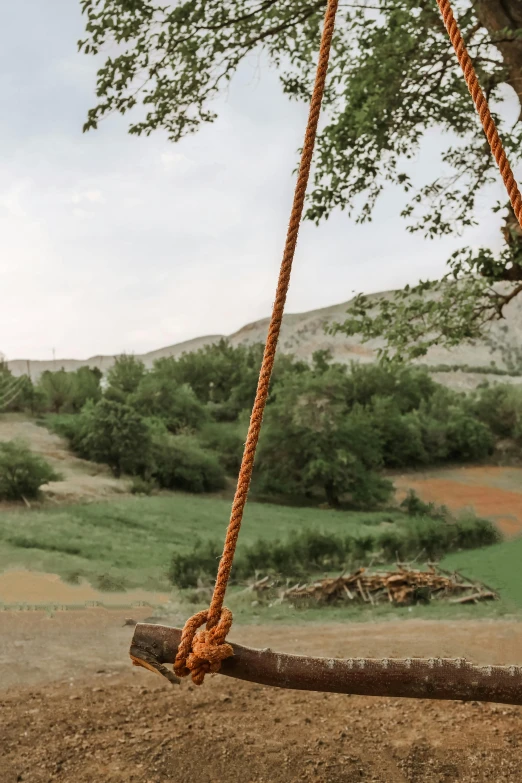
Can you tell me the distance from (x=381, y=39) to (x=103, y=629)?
11.7ft

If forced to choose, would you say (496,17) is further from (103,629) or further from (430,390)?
(103,629)

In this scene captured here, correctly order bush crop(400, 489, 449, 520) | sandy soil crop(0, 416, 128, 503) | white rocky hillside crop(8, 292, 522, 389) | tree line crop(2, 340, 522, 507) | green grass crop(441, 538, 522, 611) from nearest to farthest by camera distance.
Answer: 1. green grass crop(441, 538, 522, 611)
2. sandy soil crop(0, 416, 128, 503)
3. tree line crop(2, 340, 522, 507)
4. bush crop(400, 489, 449, 520)
5. white rocky hillside crop(8, 292, 522, 389)

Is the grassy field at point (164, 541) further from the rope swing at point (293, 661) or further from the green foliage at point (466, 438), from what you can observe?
the rope swing at point (293, 661)

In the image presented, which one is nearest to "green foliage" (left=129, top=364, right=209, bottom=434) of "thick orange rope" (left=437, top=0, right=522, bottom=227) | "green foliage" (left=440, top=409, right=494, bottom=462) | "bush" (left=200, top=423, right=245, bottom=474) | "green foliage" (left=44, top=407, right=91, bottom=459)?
"bush" (left=200, top=423, right=245, bottom=474)

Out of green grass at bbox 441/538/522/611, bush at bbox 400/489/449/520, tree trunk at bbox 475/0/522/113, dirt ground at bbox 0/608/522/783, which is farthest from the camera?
bush at bbox 400/489/449/520

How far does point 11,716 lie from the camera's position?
331 centimetres

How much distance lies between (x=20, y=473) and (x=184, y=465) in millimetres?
1089

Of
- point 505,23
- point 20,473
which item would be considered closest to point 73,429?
point 20,473

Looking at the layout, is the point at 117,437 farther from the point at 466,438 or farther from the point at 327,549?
the point at 466,438

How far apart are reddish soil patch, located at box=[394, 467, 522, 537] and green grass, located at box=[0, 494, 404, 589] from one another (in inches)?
13.8

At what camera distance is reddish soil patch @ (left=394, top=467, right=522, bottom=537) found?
17.9 feet

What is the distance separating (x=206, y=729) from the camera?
3.11 m

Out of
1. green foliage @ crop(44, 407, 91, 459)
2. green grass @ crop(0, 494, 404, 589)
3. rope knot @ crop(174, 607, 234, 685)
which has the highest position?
green foliage @ crop(44, 407, 91, 459)

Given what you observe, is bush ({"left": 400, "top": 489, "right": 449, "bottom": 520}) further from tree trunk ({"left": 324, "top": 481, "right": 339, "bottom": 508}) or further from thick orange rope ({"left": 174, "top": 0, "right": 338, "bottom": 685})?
thick orange rope ({"left": 174, "top": 0, "right": 338, "bottom": 685})
